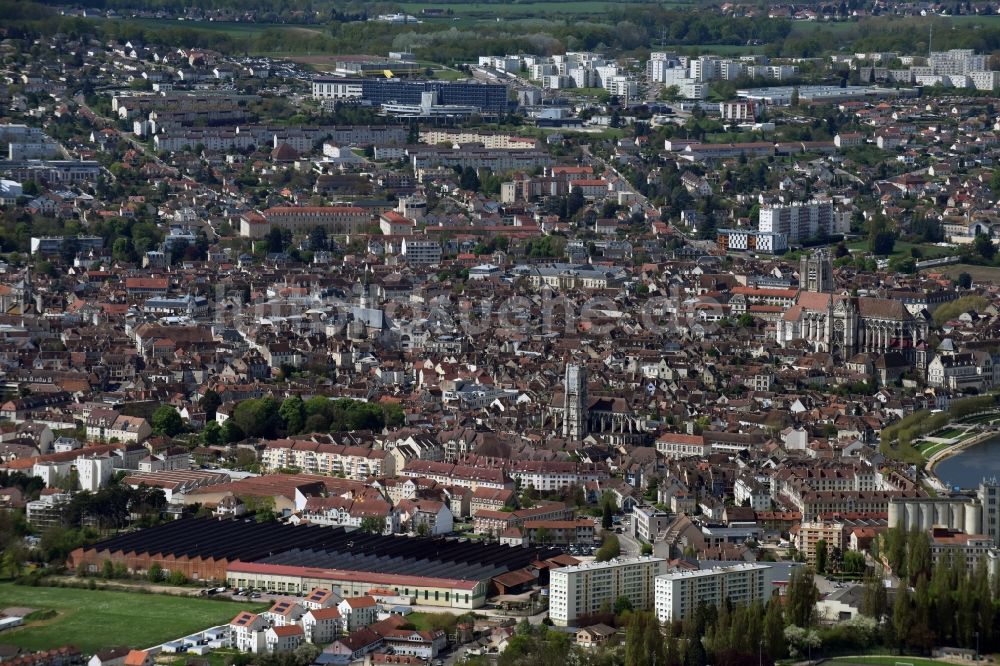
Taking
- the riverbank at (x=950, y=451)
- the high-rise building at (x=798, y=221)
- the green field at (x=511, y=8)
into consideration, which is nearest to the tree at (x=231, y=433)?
the riverbank at (x=950, y=451)

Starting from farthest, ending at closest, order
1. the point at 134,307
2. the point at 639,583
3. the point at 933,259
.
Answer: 1. the point at 933,259
2. the point at 134,307
3. the point at 639,583

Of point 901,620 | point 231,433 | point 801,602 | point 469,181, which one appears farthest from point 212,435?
point 469,181

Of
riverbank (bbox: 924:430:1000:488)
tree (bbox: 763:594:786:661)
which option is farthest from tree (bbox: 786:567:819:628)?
riverbank (bbox: 924:430:1000:488)

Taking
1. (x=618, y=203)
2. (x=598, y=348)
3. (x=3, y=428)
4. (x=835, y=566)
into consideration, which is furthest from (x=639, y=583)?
(x=618, y=203)

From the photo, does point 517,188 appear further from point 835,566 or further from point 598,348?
point 835,566

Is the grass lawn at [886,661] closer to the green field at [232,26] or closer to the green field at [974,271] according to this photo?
the green field at [974,271]

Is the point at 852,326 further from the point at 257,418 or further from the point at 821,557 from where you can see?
the point at 821,557
